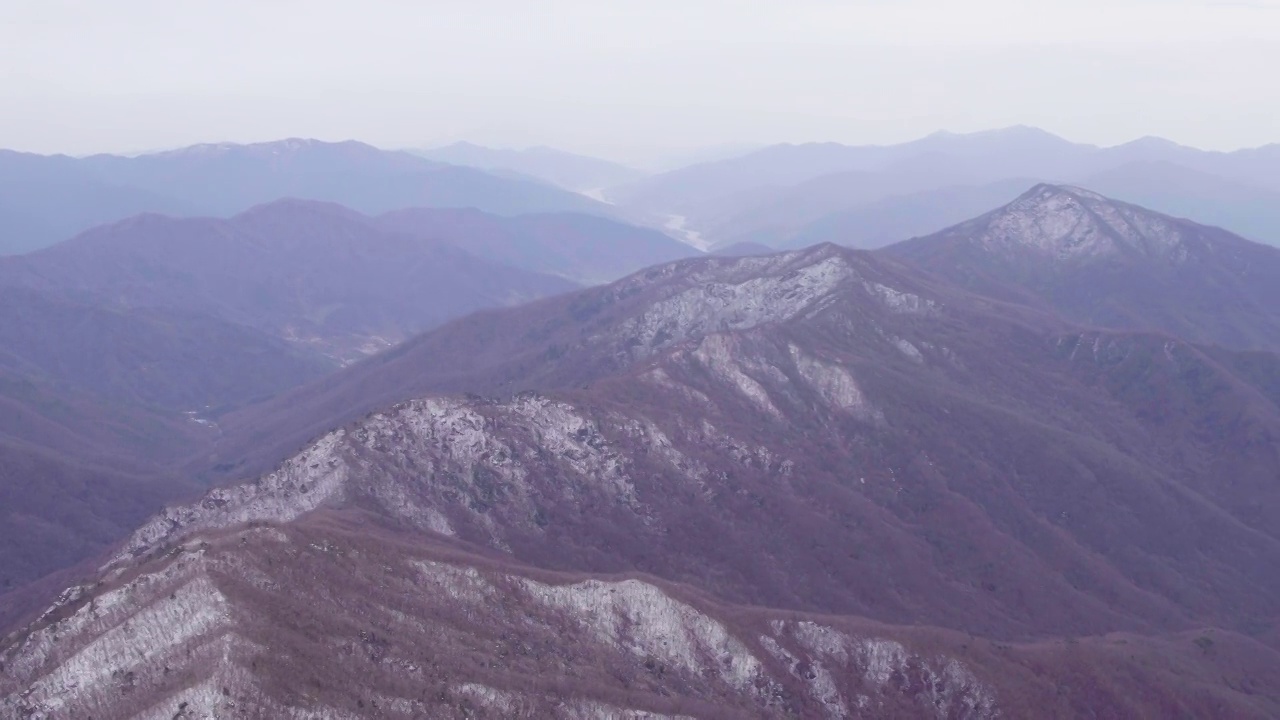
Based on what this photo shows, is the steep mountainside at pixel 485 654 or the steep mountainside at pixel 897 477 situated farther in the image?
the steep mountainside at pixel 897 477

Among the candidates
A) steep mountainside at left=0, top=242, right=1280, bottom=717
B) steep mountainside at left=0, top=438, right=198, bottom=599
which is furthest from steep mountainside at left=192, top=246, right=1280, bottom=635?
steep mountainside at left=0, top=438, right=198, bottom=599

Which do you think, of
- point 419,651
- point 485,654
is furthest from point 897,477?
point 419,651

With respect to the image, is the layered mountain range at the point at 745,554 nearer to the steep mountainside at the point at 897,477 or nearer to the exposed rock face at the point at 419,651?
the exposed rock face at the point at 419,651

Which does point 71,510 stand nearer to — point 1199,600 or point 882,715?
point 882,715

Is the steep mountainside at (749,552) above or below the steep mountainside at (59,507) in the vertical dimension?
above

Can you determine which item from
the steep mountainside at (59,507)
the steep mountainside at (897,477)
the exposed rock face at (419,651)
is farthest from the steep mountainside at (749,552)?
the steep mountainside at (59,507)

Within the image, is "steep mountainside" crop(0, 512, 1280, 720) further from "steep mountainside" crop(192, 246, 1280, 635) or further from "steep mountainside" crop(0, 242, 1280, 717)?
"steep mountainside" crop(192, 246, 1280, 635)

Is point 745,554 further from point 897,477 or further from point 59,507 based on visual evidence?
point 59,507
